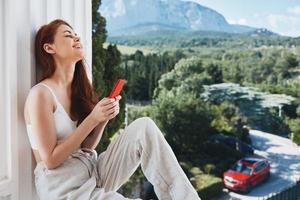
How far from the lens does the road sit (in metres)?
2.71

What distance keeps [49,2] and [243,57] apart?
1601 mm

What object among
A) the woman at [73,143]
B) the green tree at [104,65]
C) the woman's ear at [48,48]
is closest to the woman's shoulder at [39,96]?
the woman at [73,143]

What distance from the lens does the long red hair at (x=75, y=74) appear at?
51.8 inches

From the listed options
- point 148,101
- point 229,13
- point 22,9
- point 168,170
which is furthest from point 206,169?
point 22,9

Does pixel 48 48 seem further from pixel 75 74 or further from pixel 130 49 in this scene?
pixel 130 49

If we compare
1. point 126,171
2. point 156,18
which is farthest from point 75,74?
point 156,18

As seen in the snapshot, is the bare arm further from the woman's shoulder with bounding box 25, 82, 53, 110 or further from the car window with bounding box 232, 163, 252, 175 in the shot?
the car window with bounding box 232, 163, 252, 175

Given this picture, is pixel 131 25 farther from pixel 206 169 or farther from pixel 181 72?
pixel 206 169

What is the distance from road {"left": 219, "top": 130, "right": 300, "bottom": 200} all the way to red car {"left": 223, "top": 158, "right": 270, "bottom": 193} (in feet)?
0.10

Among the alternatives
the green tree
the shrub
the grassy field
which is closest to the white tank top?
the green tree

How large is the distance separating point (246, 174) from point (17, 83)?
71.9 inches

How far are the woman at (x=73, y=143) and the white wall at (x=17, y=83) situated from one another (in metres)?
0.04

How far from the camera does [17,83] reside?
4.17 feet

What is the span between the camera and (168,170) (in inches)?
49.6
